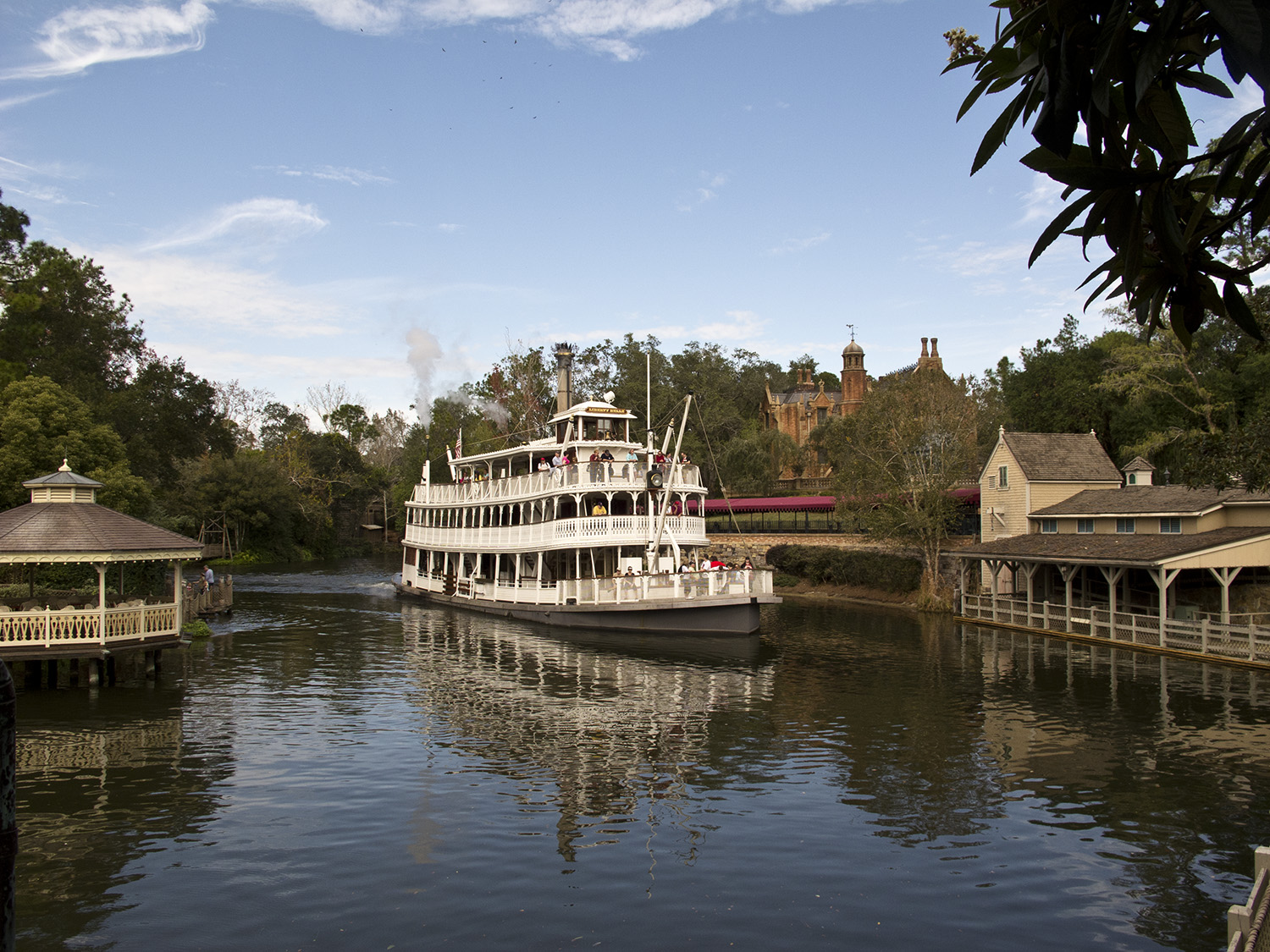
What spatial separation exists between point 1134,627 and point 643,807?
22530mm

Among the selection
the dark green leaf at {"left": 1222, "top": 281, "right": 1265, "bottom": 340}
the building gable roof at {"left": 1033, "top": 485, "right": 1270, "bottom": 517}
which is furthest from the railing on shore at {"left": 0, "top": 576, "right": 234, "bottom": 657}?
the building gable roof at {"left": 1033, "top": 485, "right": 1270, "bottom": 517}

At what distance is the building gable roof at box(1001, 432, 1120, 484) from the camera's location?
128 feet

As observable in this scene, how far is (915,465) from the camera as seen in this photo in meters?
43.7

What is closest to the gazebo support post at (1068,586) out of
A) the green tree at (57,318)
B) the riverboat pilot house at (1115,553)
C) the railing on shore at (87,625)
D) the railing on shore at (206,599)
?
the riverboat pilot house at (1115,553)

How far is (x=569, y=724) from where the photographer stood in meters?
19.1

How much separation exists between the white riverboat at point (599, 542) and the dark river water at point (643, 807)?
208 inches

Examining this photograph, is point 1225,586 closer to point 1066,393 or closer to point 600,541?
point 600,541

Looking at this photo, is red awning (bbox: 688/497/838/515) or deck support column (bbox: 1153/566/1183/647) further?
red awning (bbox: 688/497/838/515)

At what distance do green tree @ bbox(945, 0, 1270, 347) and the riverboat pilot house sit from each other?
23.6 meters

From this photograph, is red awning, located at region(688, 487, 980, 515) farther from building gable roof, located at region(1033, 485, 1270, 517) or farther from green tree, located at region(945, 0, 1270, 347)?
green tree, located at region(945, 0, 1270, 347)

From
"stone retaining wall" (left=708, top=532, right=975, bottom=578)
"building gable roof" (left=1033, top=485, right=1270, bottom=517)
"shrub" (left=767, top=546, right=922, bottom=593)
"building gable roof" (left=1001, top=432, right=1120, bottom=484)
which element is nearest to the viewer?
"building gable roof" (left=1033, top=485, right=1270, bottom=517)

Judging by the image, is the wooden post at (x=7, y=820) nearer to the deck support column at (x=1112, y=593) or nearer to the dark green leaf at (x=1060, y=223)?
the dark green leaf at (x=1060, y=223)

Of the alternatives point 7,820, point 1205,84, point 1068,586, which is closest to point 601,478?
point 1068,586

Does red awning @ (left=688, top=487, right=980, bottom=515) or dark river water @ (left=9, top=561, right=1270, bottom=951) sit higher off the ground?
red awning @ (left=688, top=487, right=980, bottom=515)
